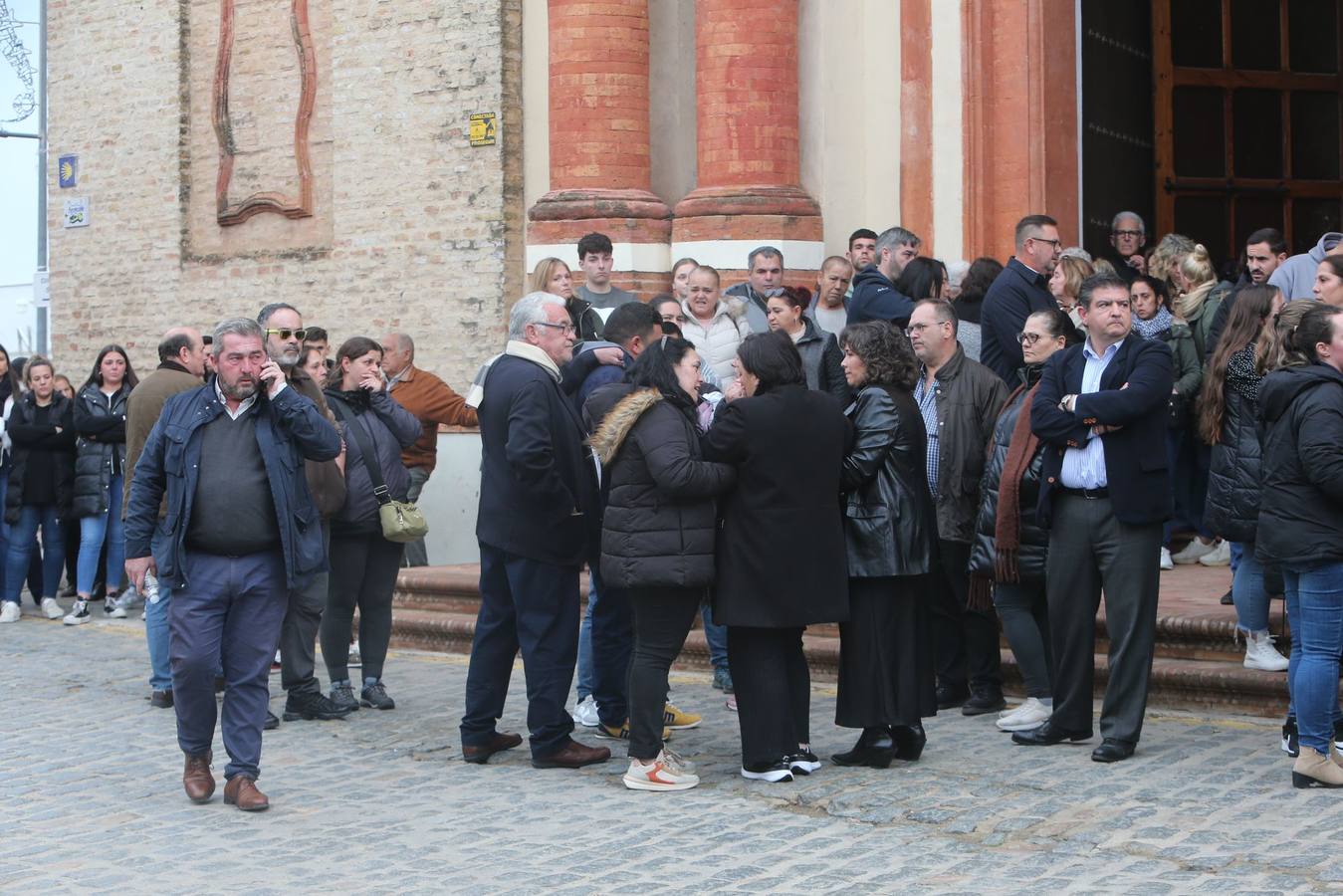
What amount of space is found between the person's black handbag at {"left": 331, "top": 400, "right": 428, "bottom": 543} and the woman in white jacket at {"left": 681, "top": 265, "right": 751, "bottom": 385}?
180 cm

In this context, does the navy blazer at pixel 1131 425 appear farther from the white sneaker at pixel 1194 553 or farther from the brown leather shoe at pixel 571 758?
the white sneaker at pixel 1194 553

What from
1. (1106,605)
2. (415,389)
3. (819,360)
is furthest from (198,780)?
(415,389)

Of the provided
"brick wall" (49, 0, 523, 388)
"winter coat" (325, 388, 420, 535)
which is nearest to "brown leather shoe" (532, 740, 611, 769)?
"winter coat" (325, 388, 420, 535)

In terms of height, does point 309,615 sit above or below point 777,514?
below

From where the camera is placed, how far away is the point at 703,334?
→ 10.0m

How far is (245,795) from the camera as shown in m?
7.11

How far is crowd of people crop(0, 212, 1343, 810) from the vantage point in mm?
7121

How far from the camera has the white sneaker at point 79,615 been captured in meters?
13.3

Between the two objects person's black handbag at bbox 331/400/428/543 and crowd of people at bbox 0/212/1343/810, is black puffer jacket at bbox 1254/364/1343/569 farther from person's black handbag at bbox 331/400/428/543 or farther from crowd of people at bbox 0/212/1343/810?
person's black handbag at bbox 331/400/428/543

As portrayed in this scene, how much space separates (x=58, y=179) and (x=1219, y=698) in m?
14.5

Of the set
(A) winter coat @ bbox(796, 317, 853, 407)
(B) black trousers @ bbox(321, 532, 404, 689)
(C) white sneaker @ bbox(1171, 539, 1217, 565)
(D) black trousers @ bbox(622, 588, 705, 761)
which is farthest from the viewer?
(C) white sneaker @ bbox(1171, 539, 1217, 565)

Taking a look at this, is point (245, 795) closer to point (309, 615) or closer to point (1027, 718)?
point (309, 615)

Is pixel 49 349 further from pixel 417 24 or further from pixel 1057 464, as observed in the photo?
pixel 1057 464

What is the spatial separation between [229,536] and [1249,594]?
448cm
